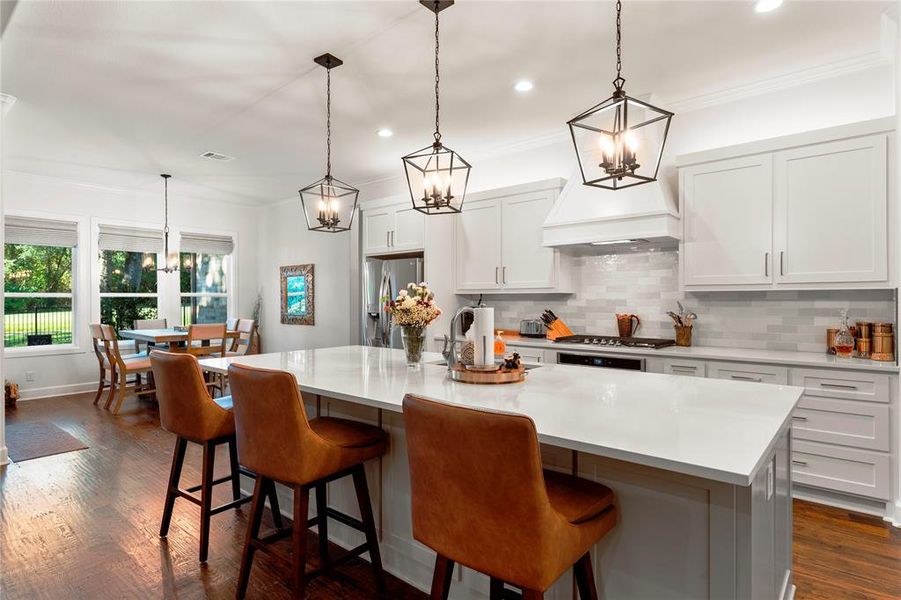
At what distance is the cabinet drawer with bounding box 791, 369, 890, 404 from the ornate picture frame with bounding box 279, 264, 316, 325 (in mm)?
5938

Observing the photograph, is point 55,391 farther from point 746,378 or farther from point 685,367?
point 746,378

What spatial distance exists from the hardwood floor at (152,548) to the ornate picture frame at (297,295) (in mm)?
3738

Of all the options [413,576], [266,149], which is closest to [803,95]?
[413,576]

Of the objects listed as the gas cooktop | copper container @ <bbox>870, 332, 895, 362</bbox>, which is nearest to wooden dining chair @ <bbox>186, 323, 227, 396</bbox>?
the gas cooktop

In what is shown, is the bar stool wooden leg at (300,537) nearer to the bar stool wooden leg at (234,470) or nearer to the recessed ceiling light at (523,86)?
the bar stool wooden leg at (234,470)

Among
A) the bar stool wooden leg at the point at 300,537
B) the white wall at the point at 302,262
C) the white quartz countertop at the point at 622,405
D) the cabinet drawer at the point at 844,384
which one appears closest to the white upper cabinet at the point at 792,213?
the cabinet drawer at the point at 844,384

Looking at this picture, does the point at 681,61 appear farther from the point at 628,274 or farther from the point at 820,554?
the point at 820,554

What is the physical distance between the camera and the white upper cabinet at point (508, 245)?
14.6 ft

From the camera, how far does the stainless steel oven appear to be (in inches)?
142

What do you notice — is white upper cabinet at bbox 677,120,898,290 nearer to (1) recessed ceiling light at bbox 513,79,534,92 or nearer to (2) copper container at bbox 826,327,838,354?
(2) copper container at bbox 826,327,838,354

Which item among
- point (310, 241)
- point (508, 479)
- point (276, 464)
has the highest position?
point (310, 241)

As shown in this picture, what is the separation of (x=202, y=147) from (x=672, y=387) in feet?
16.3

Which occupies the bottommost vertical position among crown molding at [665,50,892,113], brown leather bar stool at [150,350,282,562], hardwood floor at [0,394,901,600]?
hardwood floor at [0,394,901,600]

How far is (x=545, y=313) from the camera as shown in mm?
4727
